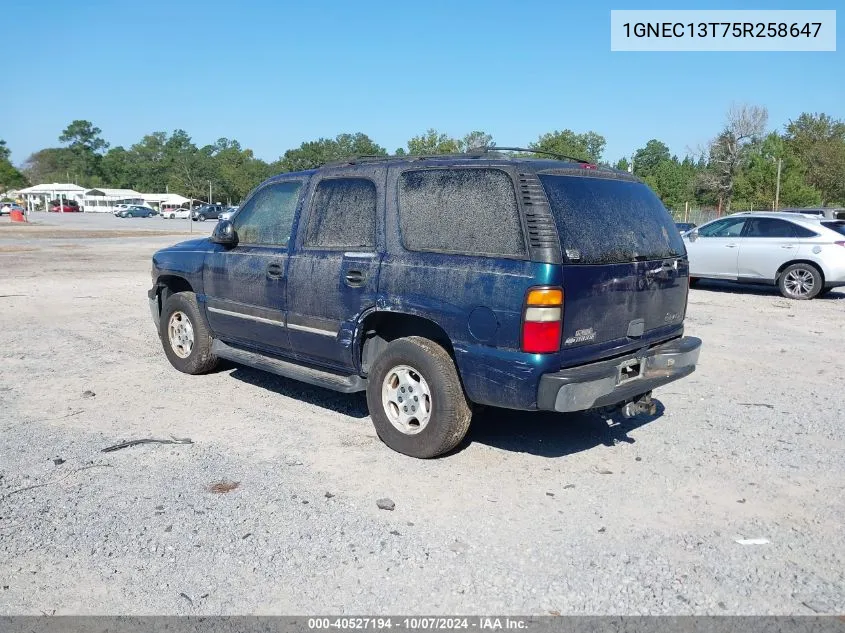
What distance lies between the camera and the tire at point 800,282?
13156 mm

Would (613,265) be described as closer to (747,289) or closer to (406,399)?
(406,399)

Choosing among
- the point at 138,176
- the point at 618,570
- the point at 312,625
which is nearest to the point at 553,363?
the point at 618,570

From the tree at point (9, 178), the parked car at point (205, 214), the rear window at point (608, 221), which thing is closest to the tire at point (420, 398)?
the rear window at point (608, 221)

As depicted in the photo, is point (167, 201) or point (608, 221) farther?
point (167, 201)

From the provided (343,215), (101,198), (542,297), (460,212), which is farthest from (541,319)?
(101,198)

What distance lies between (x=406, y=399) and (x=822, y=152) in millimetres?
52130

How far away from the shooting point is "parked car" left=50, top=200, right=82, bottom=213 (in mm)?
101000

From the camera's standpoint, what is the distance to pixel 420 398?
15.9ft

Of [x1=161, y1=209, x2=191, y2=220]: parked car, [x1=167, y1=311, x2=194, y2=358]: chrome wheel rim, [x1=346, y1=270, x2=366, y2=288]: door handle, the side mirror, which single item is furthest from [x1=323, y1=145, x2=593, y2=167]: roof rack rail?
[x1=161, y1=209, x2=191, y2=220]: parked car

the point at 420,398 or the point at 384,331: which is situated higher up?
the point at 384,331

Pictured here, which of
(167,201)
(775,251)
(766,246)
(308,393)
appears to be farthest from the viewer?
(167,201)

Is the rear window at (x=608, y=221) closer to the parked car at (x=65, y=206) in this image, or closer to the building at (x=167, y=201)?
the parked car at (x=65, y=206)

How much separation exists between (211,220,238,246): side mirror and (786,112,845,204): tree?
1867 inches

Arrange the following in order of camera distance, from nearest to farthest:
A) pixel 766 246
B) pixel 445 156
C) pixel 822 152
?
1. pixel 445 156
2. pixel 766 246
3. pixel 822 152
